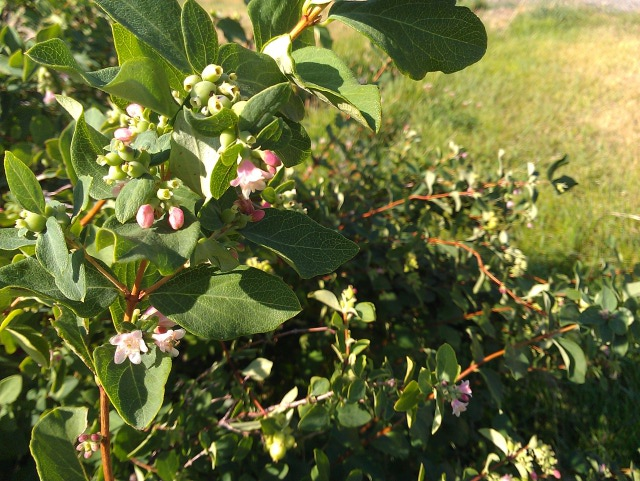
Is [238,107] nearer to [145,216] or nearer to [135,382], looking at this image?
[145,216]

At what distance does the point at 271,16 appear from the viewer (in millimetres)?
689

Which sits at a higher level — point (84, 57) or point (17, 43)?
point (17, 43)

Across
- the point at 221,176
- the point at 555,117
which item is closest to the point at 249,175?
the point at 221,176

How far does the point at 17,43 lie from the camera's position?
153 centimetres

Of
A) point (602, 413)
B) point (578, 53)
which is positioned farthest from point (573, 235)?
point (578, 53)

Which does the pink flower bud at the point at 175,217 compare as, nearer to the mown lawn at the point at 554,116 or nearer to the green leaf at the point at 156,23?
the green leaf at the point at 156,23

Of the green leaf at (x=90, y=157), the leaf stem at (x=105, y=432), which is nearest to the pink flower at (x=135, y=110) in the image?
the green leaf at (x=90, y=157)

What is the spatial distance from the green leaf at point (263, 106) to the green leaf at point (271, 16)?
18cm

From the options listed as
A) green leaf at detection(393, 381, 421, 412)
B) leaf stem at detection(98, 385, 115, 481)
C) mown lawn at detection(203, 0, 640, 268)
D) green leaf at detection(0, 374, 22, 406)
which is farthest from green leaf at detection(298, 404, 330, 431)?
mown lawn at detection(203, 0, 640, 268)

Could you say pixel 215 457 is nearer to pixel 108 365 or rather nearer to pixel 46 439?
pixel 46 439

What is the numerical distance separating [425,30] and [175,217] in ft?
1.31

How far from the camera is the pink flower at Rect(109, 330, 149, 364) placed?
2.26ft

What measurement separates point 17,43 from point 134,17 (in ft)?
3.94

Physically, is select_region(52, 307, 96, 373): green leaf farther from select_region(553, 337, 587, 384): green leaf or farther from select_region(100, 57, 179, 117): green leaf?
select_region(553, 337, 587, 384): green leaf
